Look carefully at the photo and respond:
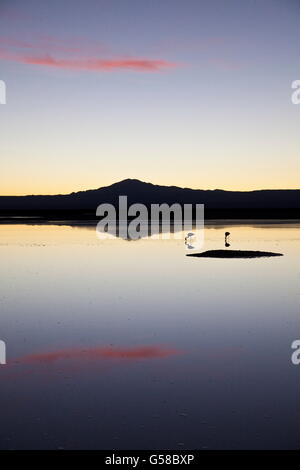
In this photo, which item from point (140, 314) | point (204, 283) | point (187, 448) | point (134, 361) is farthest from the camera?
point (204, 283)

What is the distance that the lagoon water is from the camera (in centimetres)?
973

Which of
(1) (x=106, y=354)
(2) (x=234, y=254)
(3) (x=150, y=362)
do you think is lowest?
(3) (x=150, y=362)

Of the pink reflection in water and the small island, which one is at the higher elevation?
the small island

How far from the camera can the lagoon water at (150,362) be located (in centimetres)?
973

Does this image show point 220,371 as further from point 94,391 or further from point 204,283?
point 204,283

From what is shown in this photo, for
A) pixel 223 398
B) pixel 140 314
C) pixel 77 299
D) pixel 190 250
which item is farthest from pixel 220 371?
pixel 190 250

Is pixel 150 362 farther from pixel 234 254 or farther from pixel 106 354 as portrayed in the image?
pixel 234 254

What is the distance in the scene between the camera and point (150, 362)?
13.9m

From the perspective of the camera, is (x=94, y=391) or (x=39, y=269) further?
(x=39, y=269)

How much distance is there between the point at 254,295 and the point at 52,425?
14.8 meters

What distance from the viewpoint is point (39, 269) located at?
3228 cm

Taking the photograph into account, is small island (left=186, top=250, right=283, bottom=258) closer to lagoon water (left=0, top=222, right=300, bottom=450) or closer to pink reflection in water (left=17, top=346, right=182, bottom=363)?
lagoon water (left=0, top=222, right=300, bottom=450)

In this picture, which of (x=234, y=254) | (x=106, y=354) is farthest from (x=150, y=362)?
(x=234, y=254)

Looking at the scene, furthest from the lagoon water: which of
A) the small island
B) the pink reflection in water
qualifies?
the small island
